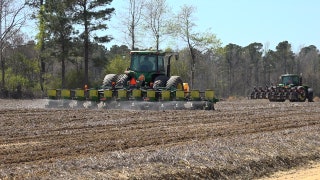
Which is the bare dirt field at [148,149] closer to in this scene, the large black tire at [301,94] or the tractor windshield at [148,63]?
the tractor windshield at [148,63]

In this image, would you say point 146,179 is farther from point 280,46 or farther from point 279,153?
point 280,46

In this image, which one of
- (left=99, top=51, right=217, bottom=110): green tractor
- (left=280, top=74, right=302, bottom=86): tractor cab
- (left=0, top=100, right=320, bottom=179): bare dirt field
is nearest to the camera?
(left=0, top=100, right=320, bottom=179): bare dirt field

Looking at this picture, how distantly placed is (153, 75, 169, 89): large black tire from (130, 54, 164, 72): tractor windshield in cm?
85

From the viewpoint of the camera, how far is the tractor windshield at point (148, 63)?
2622 cm

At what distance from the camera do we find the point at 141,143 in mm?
11930

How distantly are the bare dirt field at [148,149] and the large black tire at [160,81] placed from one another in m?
7.29

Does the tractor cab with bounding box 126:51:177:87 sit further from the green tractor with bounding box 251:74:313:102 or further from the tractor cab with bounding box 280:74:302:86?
the tractor cab with bounding box 280:74:302:86

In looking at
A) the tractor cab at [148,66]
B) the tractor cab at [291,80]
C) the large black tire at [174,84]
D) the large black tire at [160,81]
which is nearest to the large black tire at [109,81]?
the tractor cab at [148,66]

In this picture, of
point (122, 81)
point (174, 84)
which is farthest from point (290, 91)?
point (122, 81)

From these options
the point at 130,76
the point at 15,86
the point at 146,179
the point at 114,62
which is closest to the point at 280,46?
the point at 114,62

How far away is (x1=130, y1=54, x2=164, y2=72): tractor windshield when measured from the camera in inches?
1032

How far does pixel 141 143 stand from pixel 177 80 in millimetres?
13238

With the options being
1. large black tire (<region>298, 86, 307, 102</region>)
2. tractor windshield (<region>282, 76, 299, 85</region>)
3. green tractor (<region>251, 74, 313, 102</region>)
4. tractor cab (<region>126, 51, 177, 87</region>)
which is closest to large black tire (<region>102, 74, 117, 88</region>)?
tractor cab (<region>126, 51, 177, 87</region>)

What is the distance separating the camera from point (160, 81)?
25.0 m
